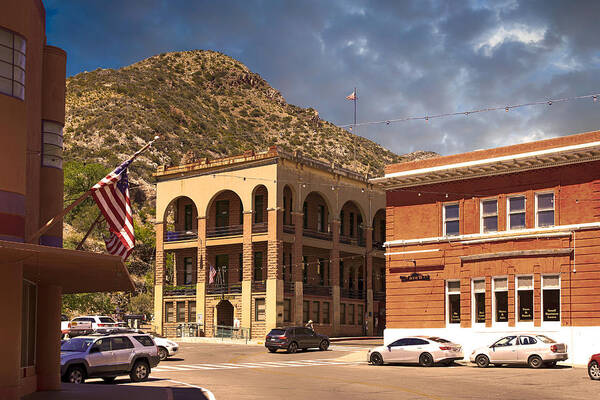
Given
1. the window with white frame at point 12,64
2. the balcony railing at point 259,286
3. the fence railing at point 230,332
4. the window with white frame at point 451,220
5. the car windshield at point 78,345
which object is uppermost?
the window with white frame at point 12,64

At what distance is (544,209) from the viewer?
4028cm

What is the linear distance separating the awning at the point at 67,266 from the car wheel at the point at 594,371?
54.7 feet

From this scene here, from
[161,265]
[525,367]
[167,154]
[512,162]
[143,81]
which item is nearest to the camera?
[525,367]

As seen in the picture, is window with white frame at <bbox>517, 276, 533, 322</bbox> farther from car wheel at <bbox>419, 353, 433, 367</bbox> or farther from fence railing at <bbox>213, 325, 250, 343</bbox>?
fence railing at <bbox>213, 325, 250, 343</bbox>

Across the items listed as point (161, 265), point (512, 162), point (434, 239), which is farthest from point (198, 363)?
point (161, 265)

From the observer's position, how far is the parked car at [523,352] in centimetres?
3475

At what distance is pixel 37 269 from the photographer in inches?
754

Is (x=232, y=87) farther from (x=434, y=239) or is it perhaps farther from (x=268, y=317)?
(x=434, y=239)

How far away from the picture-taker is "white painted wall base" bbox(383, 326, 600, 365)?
3738 centimetres

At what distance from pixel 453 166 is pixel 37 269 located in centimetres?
2821

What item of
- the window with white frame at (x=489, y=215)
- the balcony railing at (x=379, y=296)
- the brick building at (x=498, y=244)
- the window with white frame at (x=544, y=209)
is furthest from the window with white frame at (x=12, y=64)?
the balcony railing at (x=379, y=296)

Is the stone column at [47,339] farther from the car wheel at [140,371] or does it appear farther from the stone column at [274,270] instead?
the stone column at [274,270]

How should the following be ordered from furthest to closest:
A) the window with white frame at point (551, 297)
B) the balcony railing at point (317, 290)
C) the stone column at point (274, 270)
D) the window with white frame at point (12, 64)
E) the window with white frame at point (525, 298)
Answer: the balcony railing at point (317, 290)
the stone column at point (274, 270)
the window with white frame at point (525, 298)
the window with white frame at point (551, 297)
the window with white frame at point (12, 64)

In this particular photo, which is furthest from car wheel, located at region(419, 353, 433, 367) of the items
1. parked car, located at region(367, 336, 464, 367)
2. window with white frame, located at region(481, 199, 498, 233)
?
window with white frame, located at region(481, 199, 498, 233)
